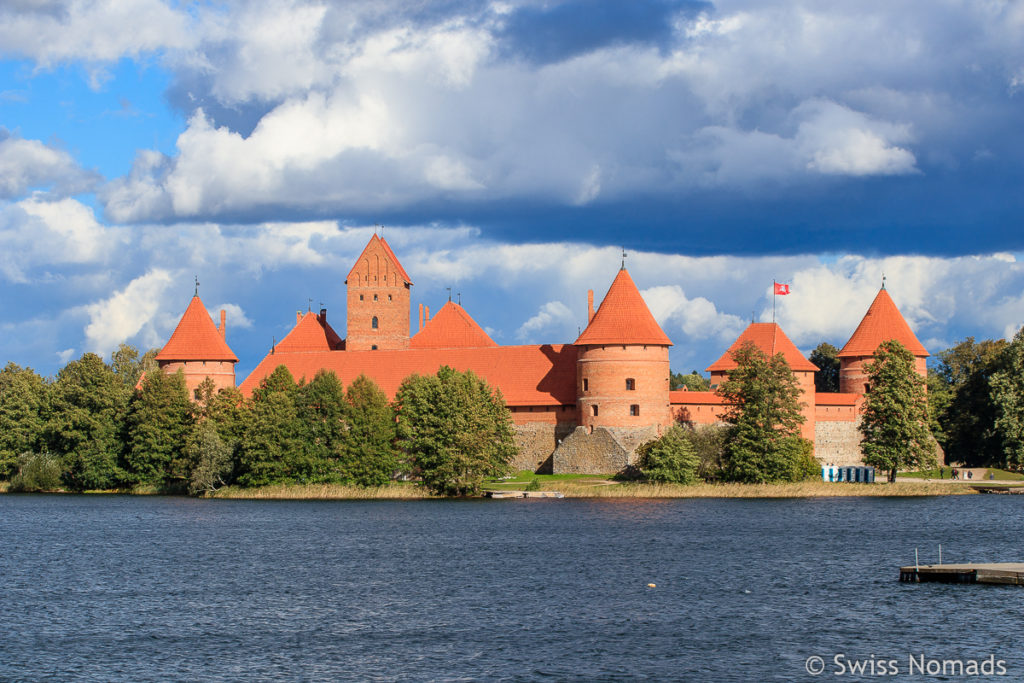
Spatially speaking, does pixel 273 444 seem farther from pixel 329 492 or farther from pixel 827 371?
pixel 827 371

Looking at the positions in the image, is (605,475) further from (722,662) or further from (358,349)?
(722,662)

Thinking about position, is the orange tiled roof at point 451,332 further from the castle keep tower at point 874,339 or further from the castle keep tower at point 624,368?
the castle keep tower at point 874,339

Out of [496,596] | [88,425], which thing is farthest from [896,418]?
[88,425]

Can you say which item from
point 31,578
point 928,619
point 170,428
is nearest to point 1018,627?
point 928,619

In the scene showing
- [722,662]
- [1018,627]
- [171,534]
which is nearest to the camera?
[722,662]

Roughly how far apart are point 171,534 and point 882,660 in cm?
2271

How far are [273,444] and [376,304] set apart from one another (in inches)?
780

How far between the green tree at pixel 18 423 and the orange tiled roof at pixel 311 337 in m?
14.5

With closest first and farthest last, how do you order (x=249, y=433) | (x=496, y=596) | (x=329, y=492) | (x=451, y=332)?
(x=496, y=596), (x=329, y=492), (x=249, y=433), (x=451, y=332)

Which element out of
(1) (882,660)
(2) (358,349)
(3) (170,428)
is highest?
(2) (358,349)

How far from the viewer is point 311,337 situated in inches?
2655

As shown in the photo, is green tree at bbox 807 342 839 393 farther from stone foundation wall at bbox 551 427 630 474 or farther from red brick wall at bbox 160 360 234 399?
red brick wall at bbox 160 360 234 399

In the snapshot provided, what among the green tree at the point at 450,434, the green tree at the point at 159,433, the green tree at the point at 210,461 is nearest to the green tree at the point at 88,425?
the green tree at the point at 159,433

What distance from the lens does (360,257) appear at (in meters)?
66.1
